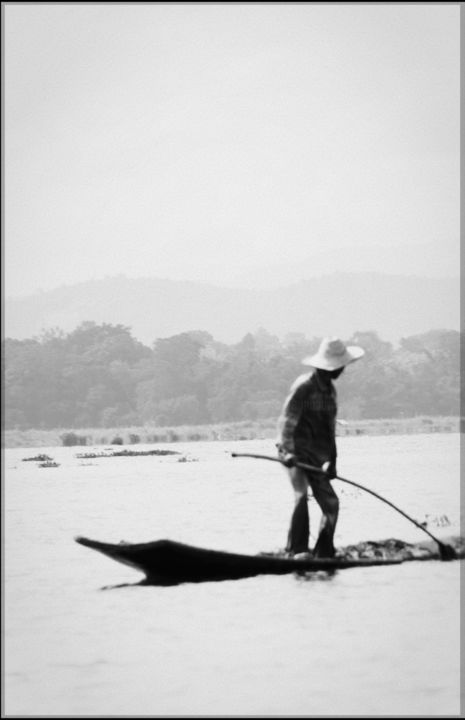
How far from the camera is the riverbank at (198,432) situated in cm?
6969

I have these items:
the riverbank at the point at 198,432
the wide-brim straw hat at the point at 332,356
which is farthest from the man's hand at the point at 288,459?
the riverbank at the point at 198,432

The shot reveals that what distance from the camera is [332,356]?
11.6 metres

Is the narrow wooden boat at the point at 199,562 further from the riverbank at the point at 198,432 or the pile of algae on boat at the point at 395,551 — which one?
the riverbank at the point at 198,432

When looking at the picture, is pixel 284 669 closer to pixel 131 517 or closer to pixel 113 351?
pixel 131 517

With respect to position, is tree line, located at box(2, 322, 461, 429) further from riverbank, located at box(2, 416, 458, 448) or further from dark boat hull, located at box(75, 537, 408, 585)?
dark boat hull, located at box(75, 537, 408, 585)

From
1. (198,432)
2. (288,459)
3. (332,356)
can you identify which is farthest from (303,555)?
(198,432)

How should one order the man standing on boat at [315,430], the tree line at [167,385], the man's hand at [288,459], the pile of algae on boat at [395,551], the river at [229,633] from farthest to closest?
the tree line at [167,385] → the pile of algae on boat at [395,551] → the man standing on boat at [315,430] → the man's hand at [288,459] → the river at [229,633]

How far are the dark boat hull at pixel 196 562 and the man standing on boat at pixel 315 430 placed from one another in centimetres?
37

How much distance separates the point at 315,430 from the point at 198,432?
64755mm

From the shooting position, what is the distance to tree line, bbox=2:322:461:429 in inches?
3216

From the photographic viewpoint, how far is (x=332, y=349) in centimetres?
1163

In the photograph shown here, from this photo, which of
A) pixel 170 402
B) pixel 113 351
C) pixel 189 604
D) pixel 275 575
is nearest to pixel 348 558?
pixel 275 575

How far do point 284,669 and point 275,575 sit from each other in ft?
10.7

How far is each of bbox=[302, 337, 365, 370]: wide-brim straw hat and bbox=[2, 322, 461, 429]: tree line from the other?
6756 centimetres
